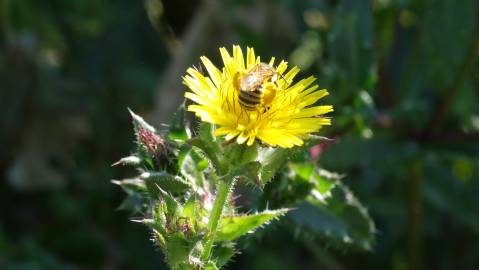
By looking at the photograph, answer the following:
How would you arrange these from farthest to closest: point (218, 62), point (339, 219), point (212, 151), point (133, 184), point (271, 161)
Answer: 1. point (218, 62)
2. point (339, 219)
3. point (133, 184)
4. point (271, 161)
5. point (212, 151)

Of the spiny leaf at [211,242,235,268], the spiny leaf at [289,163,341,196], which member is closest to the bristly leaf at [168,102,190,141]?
the spiny leaf at [211,242,235,268]

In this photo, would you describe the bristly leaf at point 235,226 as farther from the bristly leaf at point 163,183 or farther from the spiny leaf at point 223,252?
the bristly leaf at point 163,183

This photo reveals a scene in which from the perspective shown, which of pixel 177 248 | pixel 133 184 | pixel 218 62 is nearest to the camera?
A: pixel 177 248

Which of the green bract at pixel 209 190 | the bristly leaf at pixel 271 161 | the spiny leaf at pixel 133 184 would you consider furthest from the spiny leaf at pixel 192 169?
the bristly leaf at pixel 271 161

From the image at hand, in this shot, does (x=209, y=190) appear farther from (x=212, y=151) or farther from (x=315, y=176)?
(x=315, y=176)

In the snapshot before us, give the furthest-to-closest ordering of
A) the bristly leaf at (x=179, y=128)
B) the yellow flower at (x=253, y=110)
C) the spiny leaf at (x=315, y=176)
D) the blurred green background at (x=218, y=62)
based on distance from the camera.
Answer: the blurred green background at (x=218, y=62), the spiny leaf at (x=315, y=176), the bristly leaf at (x=179, y=128), the yellow flower at (x=253, y=110)

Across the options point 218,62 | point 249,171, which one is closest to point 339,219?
point 249,171

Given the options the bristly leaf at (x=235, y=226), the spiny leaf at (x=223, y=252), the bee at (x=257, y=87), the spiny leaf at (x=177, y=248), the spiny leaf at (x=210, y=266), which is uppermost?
the bee at (x=257, y=87)
